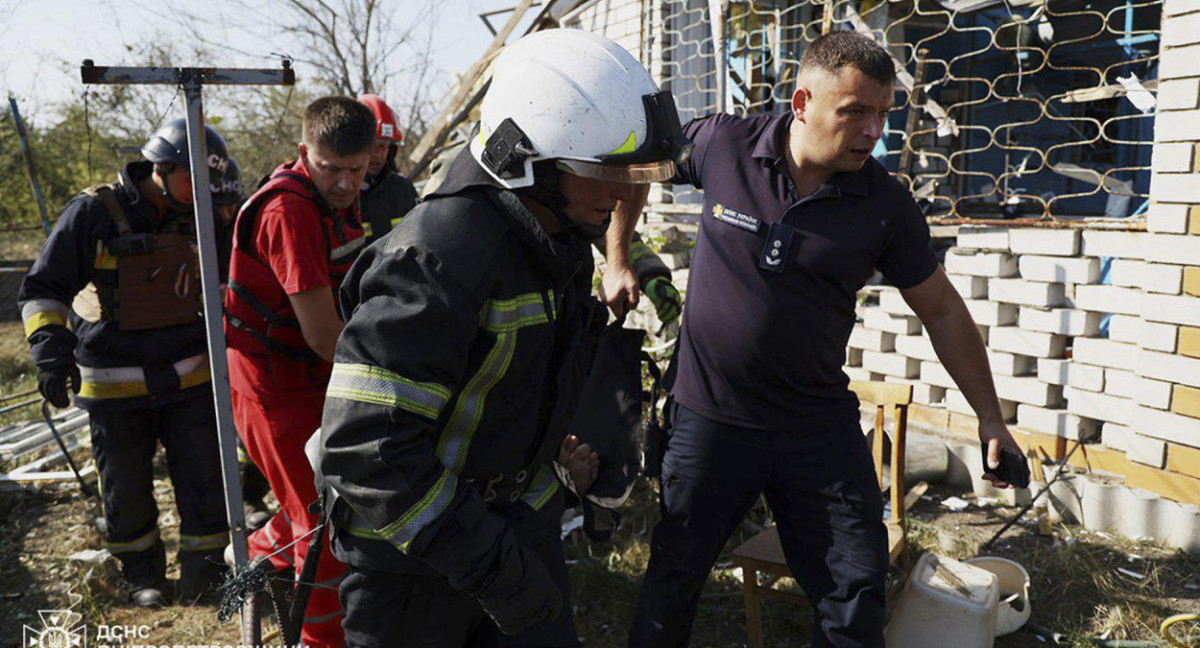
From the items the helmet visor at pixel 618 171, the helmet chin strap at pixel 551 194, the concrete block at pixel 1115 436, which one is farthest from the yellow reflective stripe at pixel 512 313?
the concrete block at pixel 1115 436

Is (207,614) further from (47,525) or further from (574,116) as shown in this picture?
(574,116)

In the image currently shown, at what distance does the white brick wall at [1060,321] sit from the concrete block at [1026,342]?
0.12 feet

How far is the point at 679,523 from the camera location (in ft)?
9.43

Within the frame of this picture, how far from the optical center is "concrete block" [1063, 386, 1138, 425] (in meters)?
4.14

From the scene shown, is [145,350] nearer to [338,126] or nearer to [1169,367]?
[338,126]

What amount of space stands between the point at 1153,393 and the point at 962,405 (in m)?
0.96

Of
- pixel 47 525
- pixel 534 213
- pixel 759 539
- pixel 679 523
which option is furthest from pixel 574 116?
pixel 47 525

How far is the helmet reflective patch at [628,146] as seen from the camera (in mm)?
1796

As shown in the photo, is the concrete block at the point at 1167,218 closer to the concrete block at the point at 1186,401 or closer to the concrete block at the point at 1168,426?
the concrete block at the point at 1186,401

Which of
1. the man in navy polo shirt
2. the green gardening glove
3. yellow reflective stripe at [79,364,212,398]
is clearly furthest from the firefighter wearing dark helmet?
the man in navy polo shirt

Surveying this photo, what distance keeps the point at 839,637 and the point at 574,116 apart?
181 centimetres

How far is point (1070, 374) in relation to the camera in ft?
14.2

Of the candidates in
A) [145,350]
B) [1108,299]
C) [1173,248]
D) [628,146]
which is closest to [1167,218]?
[1173,248]

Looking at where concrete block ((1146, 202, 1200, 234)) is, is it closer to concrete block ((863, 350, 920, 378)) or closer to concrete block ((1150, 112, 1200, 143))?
concrete block ((1150, 112, 1200, 143))
